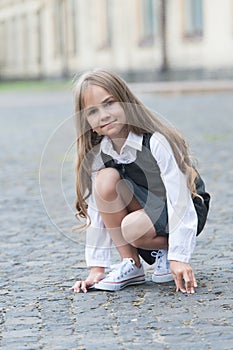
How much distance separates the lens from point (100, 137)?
482 centimetres

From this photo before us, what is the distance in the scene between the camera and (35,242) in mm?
6156

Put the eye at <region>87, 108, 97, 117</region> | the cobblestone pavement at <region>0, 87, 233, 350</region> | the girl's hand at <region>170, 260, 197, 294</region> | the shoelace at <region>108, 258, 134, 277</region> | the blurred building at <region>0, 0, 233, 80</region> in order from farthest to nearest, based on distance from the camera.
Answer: the blurred building at <region>0, 0, 233, 80</region>, the shoelace at <region>108, 258, 134, 277</region>, the eye at <region>87, 108, 97, 117</region>, the girl's hand at <region>170, 260, 197, 294</region>, the cobblestone pavement at <region>0, 87, 233, 350</region>

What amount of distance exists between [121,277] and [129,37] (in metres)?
32.1

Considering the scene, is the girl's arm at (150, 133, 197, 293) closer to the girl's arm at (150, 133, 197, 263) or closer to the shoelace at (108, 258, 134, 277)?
the girl's arm at (150, 133, 197, 263)

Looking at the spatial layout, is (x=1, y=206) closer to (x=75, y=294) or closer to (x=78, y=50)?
(x=75, y=294)

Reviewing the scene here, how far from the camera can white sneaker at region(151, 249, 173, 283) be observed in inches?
189

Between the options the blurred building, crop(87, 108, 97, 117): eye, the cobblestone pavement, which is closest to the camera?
the cobblestone pavement

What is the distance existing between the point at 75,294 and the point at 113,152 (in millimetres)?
639

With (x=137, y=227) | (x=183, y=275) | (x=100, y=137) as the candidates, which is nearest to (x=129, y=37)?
(x=100, y=137)

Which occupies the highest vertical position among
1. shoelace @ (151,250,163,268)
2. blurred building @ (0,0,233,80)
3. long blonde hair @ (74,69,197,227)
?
long blonde hair @ (74,69,197,227)

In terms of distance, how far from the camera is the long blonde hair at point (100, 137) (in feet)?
15.2

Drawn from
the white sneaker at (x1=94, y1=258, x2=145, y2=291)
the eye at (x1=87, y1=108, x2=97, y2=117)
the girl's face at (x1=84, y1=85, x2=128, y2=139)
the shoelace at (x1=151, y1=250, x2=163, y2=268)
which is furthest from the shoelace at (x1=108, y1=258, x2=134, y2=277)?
the eye at (x1=87, y1=108, x2=97, y2=117)

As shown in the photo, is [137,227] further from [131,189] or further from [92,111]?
[92,111]

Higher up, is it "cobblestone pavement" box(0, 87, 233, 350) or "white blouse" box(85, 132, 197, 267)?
"white blouse" box(85, 132, 197, 267)
